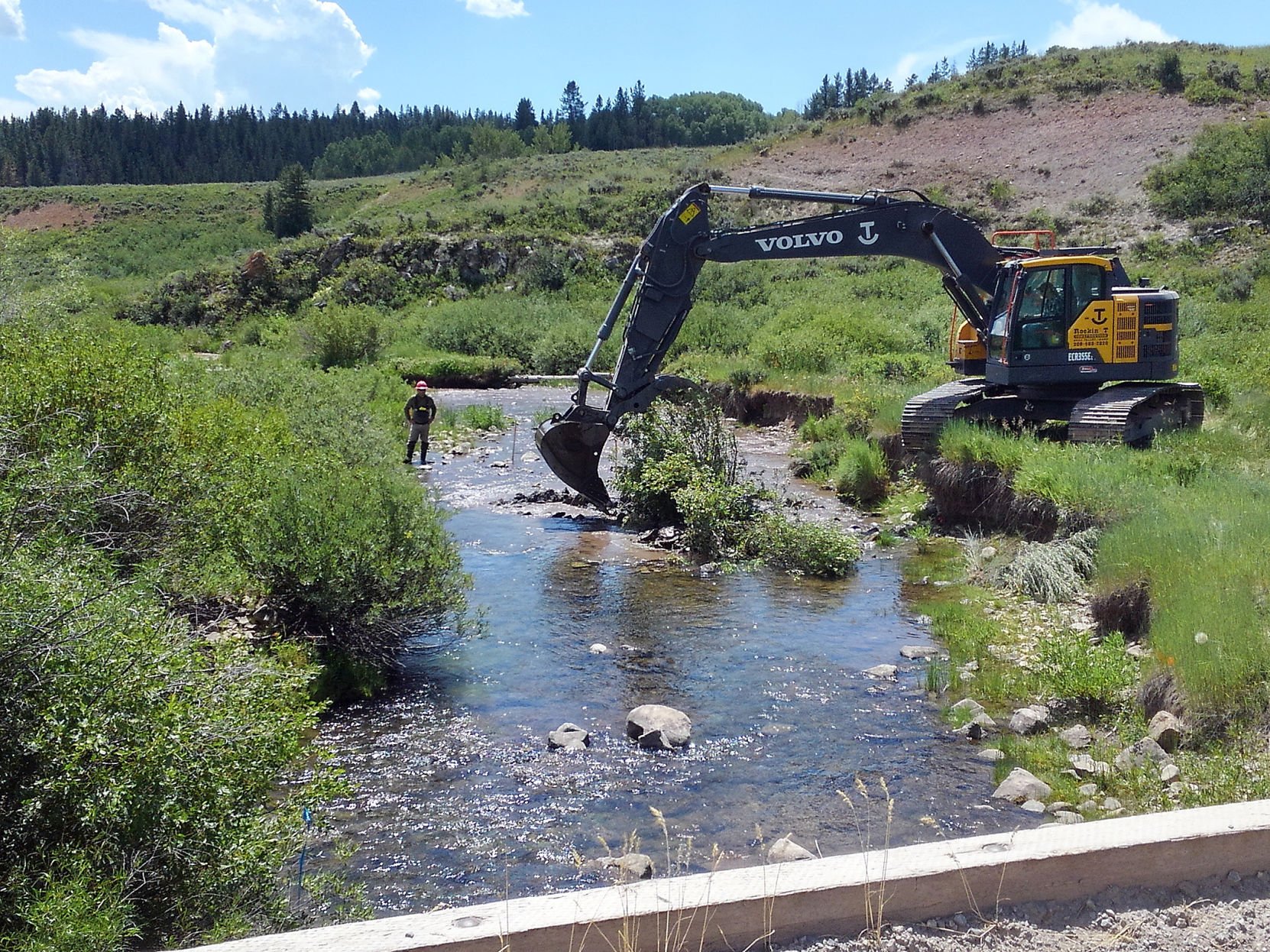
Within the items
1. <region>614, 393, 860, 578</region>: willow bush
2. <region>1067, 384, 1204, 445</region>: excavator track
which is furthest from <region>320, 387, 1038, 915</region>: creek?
<region>1067, 384, 1204, 445</region>: excavator track

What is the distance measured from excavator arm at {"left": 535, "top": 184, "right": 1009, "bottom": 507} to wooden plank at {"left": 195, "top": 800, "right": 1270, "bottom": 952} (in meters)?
11.2

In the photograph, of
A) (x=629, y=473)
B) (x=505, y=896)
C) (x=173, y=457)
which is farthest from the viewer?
(x=629, y=473)

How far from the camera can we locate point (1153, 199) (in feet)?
152

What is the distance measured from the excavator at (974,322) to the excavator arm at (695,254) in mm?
19

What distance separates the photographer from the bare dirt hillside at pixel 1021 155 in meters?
52.0

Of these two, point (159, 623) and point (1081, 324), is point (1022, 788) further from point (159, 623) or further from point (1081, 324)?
point (1081, 324)

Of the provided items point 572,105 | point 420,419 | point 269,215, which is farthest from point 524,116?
point 420,419

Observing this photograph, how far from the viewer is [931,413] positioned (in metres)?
16.1

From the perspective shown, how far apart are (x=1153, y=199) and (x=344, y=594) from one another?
46796 millimetres

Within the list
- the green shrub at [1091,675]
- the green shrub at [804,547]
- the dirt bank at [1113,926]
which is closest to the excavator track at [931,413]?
the green shrub at [804,547]

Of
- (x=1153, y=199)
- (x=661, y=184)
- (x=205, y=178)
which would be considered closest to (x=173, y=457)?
(x=1153, y=199)

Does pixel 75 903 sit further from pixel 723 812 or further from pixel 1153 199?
pixel 1153 199

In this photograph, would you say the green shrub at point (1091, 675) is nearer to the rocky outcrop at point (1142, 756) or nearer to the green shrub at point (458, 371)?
the rocky outcrop at point (1142, 756)

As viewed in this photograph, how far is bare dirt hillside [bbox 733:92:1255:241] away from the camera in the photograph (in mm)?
52000
